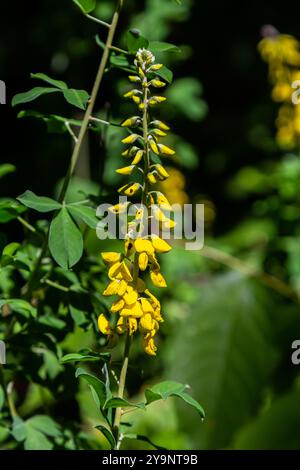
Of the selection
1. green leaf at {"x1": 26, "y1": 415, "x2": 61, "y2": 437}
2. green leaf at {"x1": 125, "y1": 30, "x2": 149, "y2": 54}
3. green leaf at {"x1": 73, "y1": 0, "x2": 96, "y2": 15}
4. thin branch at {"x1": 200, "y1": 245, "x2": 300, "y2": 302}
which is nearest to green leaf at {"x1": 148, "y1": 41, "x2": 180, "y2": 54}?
green leaf at {"x1": 125, "y1": 30, "x2": 149, "y2": 54}

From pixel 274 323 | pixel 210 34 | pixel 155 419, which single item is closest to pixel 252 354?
pixel 274 323

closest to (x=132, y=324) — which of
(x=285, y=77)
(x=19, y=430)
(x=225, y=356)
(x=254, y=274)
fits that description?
(x=19, y=430)

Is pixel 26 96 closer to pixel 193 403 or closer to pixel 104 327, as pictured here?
pixel 104 327

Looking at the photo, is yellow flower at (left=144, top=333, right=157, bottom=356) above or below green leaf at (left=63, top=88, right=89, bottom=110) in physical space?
below

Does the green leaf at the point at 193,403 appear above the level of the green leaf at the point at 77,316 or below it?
below

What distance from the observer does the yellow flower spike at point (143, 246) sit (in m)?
1.27

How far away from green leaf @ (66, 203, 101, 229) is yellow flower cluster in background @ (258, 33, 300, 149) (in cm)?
228

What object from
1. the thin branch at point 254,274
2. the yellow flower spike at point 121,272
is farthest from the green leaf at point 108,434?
the thin branch at point 254,274

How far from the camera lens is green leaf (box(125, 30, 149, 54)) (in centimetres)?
141

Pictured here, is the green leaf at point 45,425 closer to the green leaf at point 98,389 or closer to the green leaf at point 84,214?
the green leaf at point 98,389

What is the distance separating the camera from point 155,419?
302cm

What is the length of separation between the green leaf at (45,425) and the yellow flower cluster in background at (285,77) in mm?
2366

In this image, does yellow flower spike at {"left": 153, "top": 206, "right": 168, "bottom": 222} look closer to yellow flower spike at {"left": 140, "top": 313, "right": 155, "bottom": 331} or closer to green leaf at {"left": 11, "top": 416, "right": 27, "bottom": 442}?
yellow flower spike at {"left": 140, "top": 313, "right": 155, "bottom": 331}
